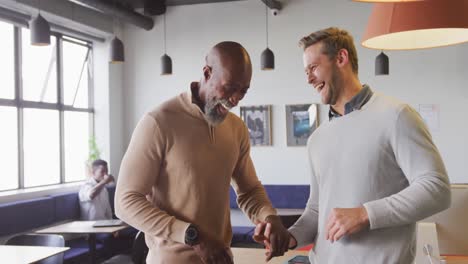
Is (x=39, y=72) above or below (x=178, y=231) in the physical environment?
above

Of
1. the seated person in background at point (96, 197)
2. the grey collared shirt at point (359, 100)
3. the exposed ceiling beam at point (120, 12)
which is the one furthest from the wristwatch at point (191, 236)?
the exposed ceiling beam at point (120, 12)

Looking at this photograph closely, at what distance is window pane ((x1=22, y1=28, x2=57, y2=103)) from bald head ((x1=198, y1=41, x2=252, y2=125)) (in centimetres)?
567

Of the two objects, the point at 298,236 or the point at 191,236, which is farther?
the point at 298,236

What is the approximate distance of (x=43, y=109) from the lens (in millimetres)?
7219

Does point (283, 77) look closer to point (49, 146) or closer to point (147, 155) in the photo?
point (49, 146)

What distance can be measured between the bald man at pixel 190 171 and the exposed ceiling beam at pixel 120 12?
212 inches

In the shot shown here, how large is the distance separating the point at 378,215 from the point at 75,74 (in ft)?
24.2

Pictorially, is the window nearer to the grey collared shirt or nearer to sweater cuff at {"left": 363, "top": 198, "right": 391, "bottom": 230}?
the grey collared shirt

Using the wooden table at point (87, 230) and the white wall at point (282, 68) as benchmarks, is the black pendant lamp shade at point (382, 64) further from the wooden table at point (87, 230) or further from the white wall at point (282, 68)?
the wooden table at point (87, 230)

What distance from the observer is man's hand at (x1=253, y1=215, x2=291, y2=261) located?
1.86 metres

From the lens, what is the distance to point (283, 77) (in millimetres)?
7977

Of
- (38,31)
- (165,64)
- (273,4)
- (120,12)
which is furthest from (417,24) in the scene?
(120,12)

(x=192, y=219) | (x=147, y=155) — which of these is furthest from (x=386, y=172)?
(x=147, y=155)

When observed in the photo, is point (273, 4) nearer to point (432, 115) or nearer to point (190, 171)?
point (432, 115)
